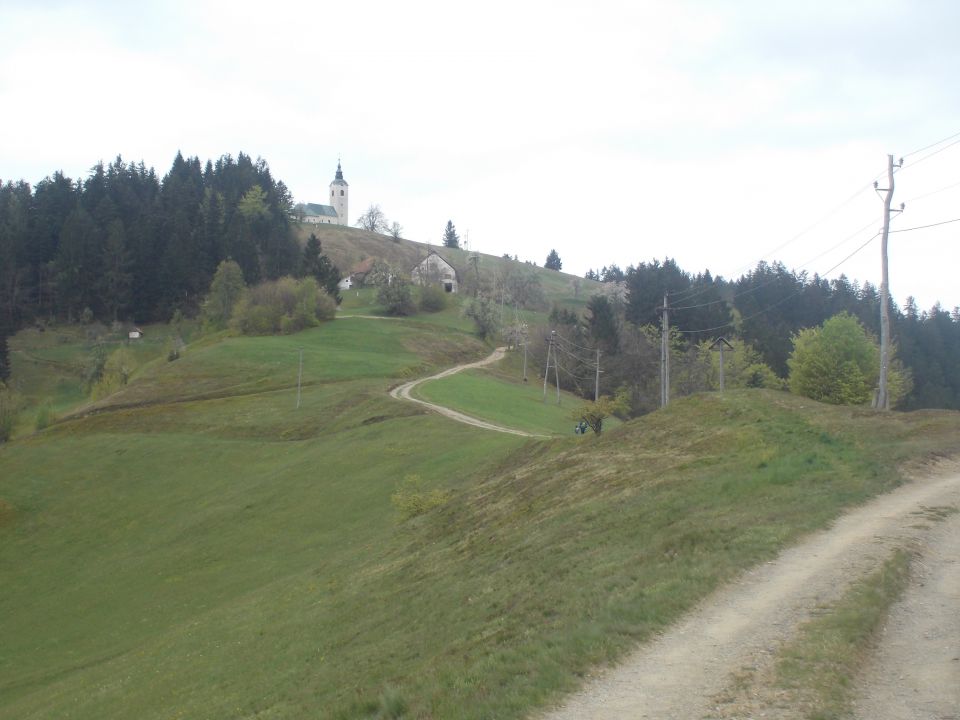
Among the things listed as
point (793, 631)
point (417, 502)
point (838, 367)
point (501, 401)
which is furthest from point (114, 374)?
point (793, 631)

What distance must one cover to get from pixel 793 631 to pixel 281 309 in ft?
321

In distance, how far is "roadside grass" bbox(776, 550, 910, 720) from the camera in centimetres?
888

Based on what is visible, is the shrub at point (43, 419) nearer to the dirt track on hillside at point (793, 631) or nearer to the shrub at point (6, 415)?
the shrub at point (6, 415)

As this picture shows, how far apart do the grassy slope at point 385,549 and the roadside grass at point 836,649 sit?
1979 mm

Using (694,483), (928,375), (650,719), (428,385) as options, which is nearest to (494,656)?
(650,719)

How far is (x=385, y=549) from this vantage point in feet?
95.0

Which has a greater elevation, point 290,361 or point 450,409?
point 290,361

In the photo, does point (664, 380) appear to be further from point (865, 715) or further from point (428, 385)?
point (865, 715)

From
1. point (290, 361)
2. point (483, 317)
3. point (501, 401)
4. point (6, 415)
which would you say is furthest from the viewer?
point (483, 317)

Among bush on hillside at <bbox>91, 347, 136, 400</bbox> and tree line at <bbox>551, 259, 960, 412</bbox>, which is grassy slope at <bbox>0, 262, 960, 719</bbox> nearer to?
bush on hillside at <bbox>91, 347, 136, 400</bbox>

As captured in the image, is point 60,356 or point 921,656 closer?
point 921,656

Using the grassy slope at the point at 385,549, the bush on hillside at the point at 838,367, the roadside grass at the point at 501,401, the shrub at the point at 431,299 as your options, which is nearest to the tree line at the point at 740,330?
the roadside grass at the point at 501,401

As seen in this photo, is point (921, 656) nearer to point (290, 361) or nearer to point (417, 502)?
point (417, 502)

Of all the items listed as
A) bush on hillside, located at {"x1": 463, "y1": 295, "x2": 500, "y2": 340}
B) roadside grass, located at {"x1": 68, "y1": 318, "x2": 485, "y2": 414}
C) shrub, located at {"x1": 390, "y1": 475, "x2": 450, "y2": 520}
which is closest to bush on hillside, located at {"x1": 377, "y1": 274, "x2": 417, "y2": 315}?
bush on hillside, located at {"x1": 463, "y1": 295, "x2": 500, "y2": 340}
